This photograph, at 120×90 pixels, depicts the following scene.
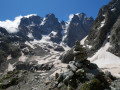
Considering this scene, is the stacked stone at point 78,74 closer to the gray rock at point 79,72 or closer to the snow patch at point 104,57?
the gray rock at point 79,72

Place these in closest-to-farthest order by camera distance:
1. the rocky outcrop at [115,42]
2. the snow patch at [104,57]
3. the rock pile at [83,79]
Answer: the rock pile at [83,79] < the snow patch at [104,57] < the rocky outcrop at [115,42]

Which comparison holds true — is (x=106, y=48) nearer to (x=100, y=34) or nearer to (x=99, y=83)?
(x=100, y=34)

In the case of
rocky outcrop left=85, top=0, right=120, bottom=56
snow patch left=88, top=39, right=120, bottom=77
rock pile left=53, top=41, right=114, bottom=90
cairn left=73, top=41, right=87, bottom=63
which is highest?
rocky outcrop left=85, top=0, right=120, bottom=56

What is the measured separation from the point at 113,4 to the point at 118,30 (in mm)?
39619

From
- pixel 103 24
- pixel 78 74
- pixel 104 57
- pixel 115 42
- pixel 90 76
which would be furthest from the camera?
pixel 103 24

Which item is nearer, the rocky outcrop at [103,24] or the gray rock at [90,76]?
the gray rock at [90,76]

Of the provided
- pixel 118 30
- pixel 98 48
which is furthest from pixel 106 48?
pixel 118 30

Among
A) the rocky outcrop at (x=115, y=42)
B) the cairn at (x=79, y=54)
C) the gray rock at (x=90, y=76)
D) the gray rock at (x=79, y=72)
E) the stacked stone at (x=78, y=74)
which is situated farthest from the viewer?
the rocky outcrop at (x=115, y=42)

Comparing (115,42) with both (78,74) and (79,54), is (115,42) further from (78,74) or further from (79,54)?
(78,74)

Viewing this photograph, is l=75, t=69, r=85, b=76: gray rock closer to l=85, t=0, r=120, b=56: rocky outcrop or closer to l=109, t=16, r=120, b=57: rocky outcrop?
l=109, t=16, r=120, b=57: rocky outcrop

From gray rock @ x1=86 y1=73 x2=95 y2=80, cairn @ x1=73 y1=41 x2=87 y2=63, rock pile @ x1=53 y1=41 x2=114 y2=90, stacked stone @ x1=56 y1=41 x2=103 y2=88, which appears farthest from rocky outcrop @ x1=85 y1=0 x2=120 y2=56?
gray rock @ x1=86 y1=73 x2=95 y2=80

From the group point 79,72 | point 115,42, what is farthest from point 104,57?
point 79,72

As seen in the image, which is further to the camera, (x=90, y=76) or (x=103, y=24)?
(x=103, y=24)

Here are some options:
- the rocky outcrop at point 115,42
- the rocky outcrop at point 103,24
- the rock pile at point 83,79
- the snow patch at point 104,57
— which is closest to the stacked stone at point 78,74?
the rock pile at point 83,79
